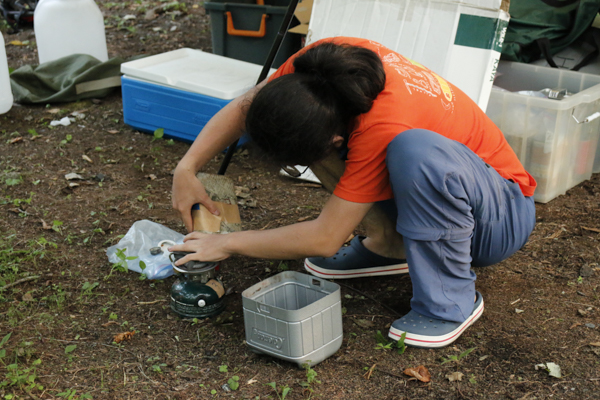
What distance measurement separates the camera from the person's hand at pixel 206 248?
6.30 feet

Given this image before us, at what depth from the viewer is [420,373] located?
186 cm

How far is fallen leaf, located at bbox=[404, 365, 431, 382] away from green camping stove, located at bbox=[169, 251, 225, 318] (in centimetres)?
72

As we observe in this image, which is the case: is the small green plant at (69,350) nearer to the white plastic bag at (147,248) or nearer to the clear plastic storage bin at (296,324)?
the white plastic bag at (147,248)

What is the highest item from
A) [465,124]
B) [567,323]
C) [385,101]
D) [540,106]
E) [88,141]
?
[385,101]

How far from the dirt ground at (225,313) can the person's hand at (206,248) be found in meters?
0.30

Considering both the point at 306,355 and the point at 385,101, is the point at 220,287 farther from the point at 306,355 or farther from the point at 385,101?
the point at 385,101

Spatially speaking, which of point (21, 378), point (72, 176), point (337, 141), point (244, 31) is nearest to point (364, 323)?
point (337, 141)

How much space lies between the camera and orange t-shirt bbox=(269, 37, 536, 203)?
1741 millimetres

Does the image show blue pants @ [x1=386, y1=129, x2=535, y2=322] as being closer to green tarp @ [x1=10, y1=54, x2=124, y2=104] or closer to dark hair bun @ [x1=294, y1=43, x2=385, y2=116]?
dark hair bun @ [x1=294, y1=43, x2=385, y2=116]

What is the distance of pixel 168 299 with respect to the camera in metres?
2.26

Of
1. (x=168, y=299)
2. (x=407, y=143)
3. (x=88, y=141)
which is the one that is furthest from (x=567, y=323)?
(x=88, y=141)

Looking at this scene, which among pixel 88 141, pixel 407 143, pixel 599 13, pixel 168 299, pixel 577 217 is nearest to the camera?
pixel 407 143

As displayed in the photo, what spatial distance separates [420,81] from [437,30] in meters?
1.36

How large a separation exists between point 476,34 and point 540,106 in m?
0.49
